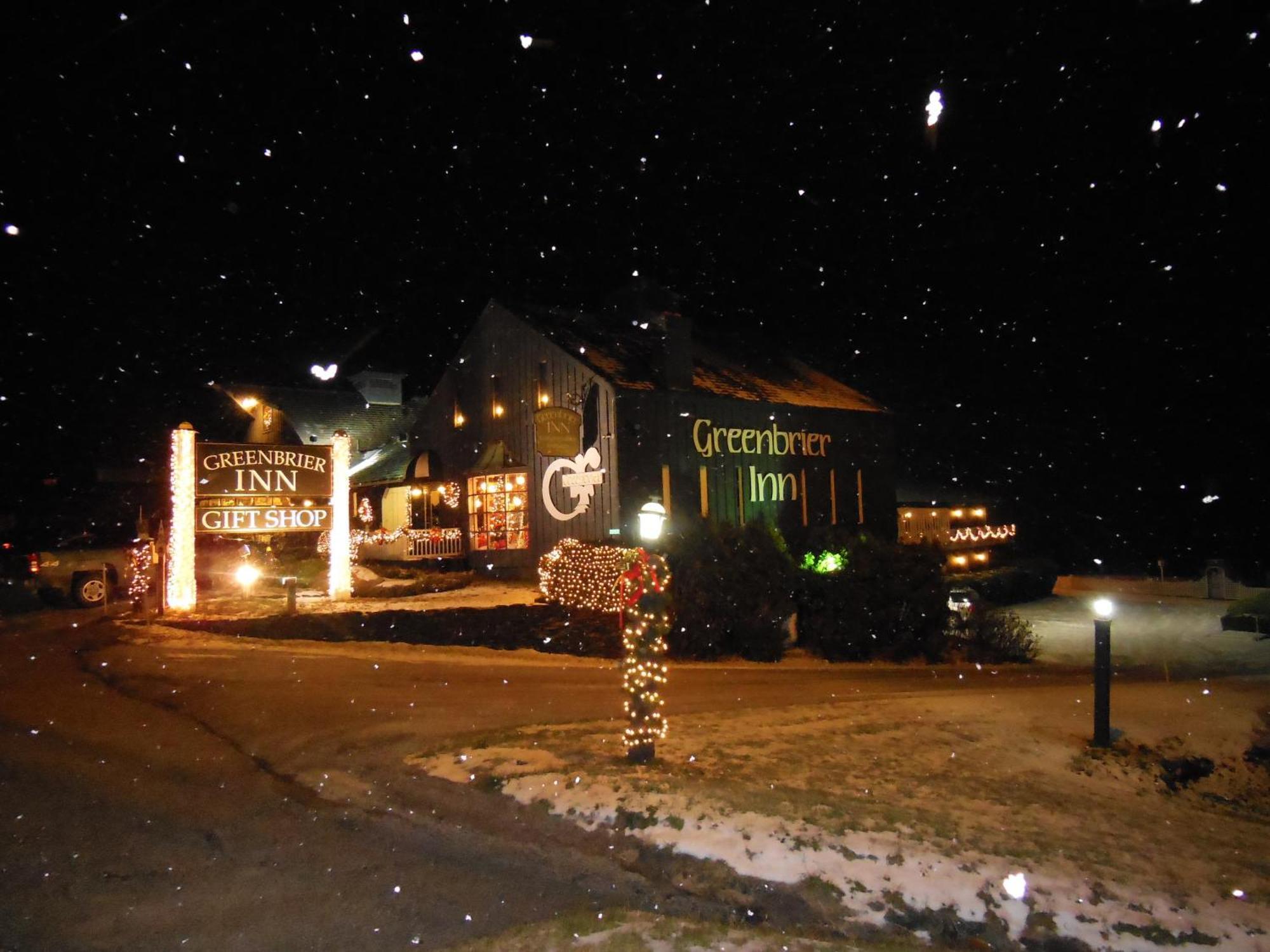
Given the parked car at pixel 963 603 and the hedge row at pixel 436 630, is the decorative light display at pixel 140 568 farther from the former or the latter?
the parked car at pixel 963 603

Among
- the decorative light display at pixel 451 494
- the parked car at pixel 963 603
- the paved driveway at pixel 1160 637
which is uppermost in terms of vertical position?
the decorative light display at pixel 451 494

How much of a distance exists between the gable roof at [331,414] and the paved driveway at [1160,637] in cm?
2314

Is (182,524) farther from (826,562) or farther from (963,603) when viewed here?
(963,603)

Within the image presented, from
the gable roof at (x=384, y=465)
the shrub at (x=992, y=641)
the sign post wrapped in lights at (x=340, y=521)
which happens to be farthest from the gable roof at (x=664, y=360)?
the shrub at (x=992, y=641)

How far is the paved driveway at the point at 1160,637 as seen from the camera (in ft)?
63.3

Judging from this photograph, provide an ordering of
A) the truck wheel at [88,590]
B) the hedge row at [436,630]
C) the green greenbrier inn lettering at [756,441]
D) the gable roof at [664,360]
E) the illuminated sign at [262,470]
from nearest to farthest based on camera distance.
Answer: the hedge row at [436,630] < the illuminated sign at [262,470] < the truck wheel at [88,590] < the gable roof at [664,360] < the green greenbrier inn lettering at [756,441]

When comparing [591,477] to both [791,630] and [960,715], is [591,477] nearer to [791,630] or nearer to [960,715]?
[791,630]

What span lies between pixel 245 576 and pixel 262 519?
3.88m

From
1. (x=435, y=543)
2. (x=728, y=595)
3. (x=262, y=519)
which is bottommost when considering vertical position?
(x=728, y=595)

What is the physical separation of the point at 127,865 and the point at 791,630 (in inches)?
555

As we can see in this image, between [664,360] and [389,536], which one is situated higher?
[664,360]

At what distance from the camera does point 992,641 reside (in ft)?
64.2

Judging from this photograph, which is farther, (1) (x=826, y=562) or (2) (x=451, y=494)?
(2) (x=451, y=494)

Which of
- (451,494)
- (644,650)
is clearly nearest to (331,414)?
(451,494)
